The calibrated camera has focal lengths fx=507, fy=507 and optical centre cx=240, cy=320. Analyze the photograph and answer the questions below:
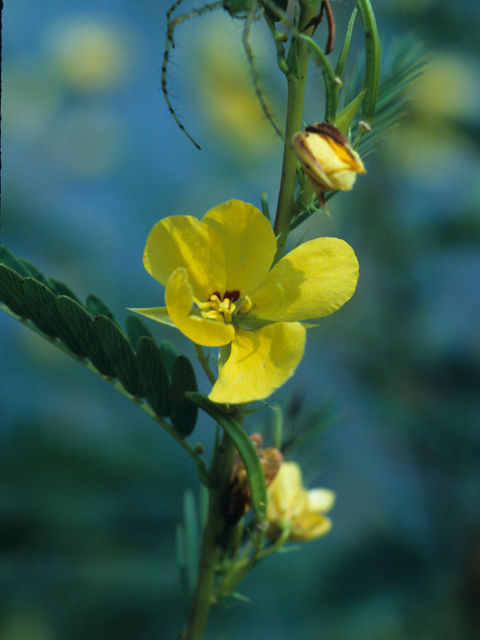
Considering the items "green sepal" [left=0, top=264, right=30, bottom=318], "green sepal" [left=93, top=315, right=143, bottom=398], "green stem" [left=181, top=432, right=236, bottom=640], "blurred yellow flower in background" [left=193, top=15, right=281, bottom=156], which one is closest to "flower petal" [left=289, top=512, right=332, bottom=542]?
"green stem" [left=181, top=432, right=236, bottom=640]

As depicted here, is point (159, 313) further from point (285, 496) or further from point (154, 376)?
point (285, 496)

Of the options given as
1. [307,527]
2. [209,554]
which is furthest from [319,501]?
[209,554]

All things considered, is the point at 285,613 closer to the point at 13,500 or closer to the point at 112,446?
the point at 112,446

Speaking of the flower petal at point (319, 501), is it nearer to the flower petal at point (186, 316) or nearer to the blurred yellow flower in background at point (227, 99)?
the flower petal at point (186, 316)

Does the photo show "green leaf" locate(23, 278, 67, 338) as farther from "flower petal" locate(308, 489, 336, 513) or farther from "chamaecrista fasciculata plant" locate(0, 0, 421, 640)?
"flower petal" locate(308, 489, 336, 513)

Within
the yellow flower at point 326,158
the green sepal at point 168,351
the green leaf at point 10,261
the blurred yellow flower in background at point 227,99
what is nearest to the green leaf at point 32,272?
the green leaf at point 10,261

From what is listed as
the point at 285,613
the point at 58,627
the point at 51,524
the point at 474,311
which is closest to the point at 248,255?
the point at 51,524

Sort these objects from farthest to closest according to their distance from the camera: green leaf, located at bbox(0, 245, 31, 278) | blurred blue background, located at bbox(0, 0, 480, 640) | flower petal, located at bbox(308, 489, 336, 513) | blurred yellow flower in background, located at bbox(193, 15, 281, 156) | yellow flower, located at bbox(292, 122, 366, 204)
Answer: blurred yellow flower in background, located at bbox(193, 15, 281, 156)
blurred blue background, located at bbox(0, 0, 480, 640)
flower petal, located at bbox(308, 489, 336, 513)
green leaf, located at bbox(0, 245, 31, 278)
yellow flower, located at bbox(292, 122, 366, 204)

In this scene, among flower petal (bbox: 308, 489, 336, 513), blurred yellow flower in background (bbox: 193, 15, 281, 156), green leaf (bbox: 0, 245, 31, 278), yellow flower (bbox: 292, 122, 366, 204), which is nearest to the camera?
yellow flower (bbox: 292, 122, 366, 204)
